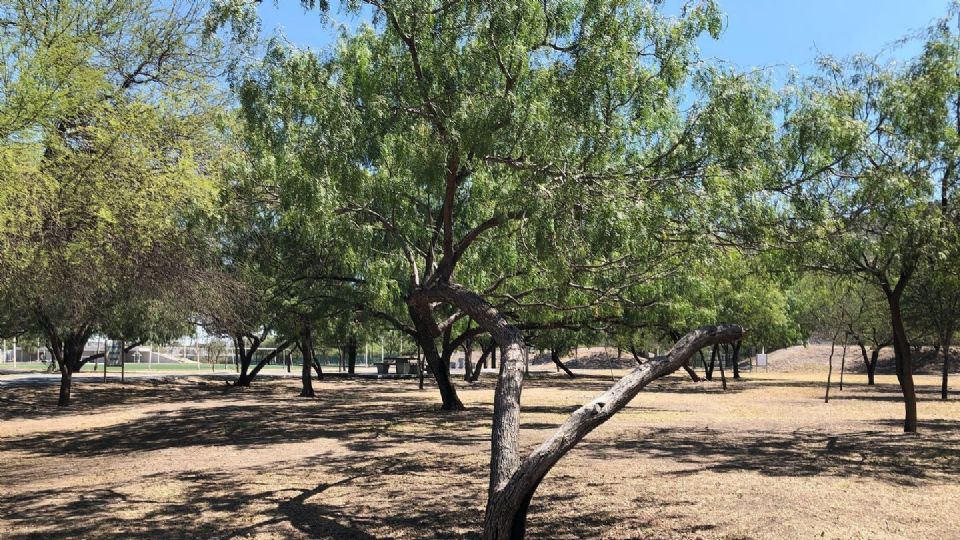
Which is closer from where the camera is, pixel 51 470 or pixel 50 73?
pixel 50 73

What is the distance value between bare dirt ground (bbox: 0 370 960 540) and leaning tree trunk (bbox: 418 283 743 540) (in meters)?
1.56

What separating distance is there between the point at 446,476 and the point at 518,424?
192 inches

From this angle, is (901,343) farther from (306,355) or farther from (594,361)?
(594,361)

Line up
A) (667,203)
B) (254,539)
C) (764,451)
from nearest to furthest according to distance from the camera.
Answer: (254,539) → (667,203) → (764,451)

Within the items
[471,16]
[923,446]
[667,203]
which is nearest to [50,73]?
[471,16]

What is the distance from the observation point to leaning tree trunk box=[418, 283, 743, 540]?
18.1 feet

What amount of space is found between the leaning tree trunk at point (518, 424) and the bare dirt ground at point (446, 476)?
5.12 feet

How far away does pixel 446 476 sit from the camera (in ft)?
34.6

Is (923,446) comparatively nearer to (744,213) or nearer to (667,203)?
(744,213)

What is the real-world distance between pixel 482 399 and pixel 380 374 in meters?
26.6

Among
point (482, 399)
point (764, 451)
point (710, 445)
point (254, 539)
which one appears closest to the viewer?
point (254, 539)

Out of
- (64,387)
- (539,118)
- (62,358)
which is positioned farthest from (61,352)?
(539,118)

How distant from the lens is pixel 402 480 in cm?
1022

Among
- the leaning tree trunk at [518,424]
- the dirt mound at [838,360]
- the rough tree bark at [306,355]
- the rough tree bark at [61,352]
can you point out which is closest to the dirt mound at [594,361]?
the dirt mound at [838,360]
